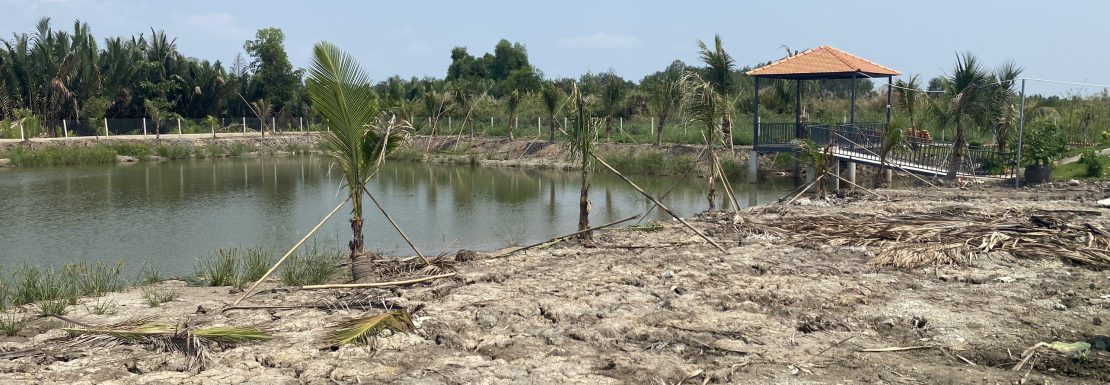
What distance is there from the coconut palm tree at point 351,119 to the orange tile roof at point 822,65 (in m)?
13.4

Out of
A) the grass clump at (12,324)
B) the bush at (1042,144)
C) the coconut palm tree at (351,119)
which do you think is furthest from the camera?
the bush at (1042,144)

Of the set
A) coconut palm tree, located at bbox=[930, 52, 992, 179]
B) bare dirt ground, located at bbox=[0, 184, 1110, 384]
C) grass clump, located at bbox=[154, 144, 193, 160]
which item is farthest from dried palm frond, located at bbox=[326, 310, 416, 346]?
grass clump, located at bbox=[154, 144, 193, 160]

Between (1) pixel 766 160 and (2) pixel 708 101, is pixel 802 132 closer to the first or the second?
(1) pixel 766 160

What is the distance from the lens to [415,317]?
6.76 meters

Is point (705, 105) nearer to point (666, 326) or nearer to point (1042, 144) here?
point (1042, 144)

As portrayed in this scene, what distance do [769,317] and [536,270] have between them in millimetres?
2795

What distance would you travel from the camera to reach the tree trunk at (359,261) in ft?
28.4

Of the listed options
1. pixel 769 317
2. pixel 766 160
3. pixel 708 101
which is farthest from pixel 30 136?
pixel 769 317

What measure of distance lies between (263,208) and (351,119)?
1132 centimetres

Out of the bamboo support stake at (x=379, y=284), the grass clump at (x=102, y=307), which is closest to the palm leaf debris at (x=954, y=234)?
the bamboo support stake at (x=379, y=284)

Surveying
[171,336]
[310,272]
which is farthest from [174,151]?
[171,336]

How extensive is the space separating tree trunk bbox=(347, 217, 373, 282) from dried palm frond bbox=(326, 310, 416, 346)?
2212 millimetres

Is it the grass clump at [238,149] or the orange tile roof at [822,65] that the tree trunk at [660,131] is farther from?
the grass clump at [238,149]

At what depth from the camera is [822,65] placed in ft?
66.8
